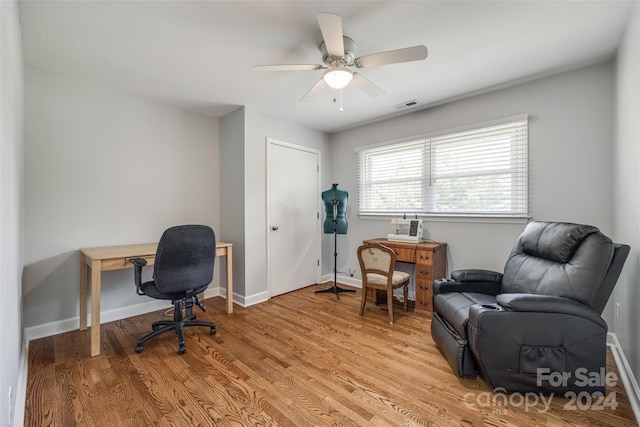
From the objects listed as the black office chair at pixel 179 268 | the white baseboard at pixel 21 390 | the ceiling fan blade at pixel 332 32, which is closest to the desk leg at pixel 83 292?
the white baseboard at pixel 21 390

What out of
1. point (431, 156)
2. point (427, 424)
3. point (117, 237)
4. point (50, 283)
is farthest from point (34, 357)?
point (431, 156)

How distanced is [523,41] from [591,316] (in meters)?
2.01

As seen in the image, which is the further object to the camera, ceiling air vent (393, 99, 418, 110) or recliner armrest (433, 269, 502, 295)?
ceiling air vent (393, 99, 418, 110)

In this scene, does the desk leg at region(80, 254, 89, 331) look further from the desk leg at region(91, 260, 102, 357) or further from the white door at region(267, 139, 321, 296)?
the white door at region(267, 139, 321, 296)

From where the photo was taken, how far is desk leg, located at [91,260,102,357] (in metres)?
2.25

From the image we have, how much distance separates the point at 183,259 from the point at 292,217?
1.85 meters

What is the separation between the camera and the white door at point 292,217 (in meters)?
3.76

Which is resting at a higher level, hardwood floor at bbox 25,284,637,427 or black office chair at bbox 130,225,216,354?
black office chair at bbox 130,225,216,354

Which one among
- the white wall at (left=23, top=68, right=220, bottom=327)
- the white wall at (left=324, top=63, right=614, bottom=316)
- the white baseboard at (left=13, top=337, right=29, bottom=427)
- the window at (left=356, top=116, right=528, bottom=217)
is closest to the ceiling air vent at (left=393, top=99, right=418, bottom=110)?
the white wall at (left=324, top=63, right=614, bottom=316)

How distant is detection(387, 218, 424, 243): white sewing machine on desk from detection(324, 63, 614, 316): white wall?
25 centimetres

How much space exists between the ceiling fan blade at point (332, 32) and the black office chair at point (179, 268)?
1799 mm

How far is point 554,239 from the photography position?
1997mm

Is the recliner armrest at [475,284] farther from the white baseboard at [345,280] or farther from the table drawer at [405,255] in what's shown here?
the white baseboard at [345,280]

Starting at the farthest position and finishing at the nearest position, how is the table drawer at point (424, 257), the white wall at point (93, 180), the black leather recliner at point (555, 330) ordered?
1. the table drawer at point (424, 257)
2. the white wall at point (93, 180)
3. the black leather recliner at point (555, 330)
